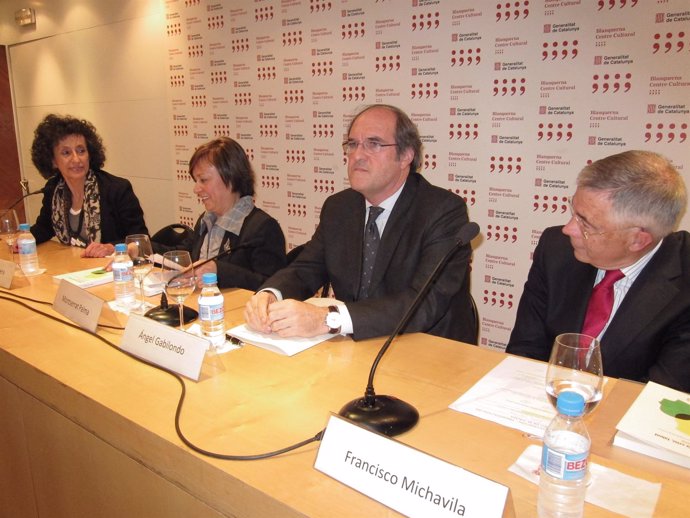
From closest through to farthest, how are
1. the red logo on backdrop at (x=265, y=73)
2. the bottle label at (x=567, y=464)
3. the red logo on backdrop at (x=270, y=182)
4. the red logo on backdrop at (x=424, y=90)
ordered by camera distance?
the bottle label at (x=567, y=464)
the red logo on backdrop at (x=424, y=90)
the red logo on backdrop at (x=265, y=73)
the red logo on backdrop at (x=270, y=182)

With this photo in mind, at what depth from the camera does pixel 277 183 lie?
13.0 feet

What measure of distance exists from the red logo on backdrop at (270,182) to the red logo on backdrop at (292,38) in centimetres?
92

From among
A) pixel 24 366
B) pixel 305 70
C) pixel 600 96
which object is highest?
pixel 305 70

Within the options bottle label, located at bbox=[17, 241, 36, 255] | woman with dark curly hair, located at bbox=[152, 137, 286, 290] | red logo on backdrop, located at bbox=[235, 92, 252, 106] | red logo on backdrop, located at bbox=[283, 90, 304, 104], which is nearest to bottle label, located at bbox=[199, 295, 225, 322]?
woman with dark curly hair, located at bbox=[152, 137, 286, 290]

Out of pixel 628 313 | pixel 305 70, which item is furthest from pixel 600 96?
pixel 305 70

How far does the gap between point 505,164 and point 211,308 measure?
1946 millimetres

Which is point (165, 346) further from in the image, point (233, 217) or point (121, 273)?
point (233, 217)

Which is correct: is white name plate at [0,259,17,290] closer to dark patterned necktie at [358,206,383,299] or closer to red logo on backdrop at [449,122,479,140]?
dark patterned necktie at [358,206,383,299]

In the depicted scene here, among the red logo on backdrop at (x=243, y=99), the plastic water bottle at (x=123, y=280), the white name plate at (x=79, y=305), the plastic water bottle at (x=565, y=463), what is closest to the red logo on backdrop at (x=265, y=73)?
the red logo on backdrop at (x=243, y=99)

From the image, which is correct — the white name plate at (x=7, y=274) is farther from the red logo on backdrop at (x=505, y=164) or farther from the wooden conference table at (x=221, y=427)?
the red logo on backdrop at (x=505, y=164)

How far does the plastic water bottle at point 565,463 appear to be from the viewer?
2.59 feet

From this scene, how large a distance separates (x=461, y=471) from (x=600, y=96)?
2308 millimetres

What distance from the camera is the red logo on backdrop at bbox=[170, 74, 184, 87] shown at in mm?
4393

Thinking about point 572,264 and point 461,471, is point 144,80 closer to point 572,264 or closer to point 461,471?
point 572,264
